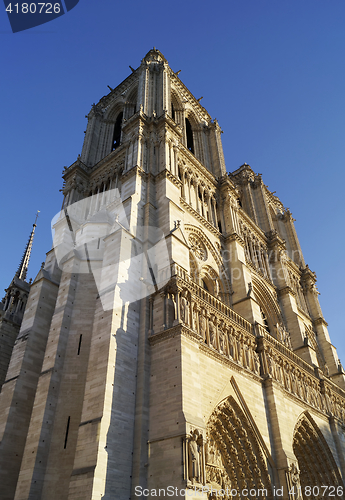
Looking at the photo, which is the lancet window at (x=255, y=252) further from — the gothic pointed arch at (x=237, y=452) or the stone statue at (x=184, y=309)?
the gothic pointed arch at (x=237, y=452)

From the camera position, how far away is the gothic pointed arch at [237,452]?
14.6 metres

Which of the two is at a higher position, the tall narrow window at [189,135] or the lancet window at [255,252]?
the tall narrow window at [189,135]

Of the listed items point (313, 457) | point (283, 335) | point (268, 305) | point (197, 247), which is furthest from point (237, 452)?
point (268, 305)

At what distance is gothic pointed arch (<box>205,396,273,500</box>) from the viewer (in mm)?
14562

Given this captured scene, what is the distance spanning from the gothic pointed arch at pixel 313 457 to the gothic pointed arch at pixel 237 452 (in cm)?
443

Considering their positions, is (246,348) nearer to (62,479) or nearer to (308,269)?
(62,479)

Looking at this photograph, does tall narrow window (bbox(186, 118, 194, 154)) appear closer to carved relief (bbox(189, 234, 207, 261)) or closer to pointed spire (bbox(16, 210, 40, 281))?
carved relief (bbox(189, 234, 207, 261))

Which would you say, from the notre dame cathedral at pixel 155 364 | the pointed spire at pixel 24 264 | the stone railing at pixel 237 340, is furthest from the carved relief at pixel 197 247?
the pointed spire at pixel 24 264

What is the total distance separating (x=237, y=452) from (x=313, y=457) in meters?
6.71

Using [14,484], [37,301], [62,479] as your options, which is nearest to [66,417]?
[62,479]

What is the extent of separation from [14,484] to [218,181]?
2119 centimetres

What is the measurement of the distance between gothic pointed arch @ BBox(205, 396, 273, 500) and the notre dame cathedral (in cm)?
5

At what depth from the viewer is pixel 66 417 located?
1394cm

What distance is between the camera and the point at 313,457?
19.5 metres
